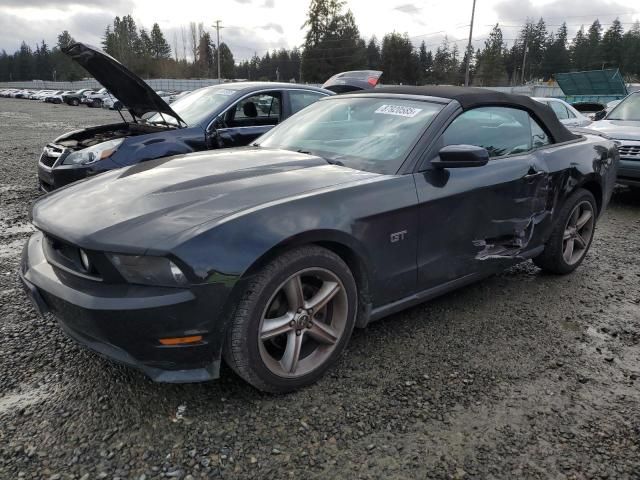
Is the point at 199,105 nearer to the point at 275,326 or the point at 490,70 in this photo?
the point at 275,326

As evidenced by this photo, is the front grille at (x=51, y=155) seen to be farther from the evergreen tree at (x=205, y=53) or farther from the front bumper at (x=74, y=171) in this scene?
the evergreen tree at (x=205, y=53)

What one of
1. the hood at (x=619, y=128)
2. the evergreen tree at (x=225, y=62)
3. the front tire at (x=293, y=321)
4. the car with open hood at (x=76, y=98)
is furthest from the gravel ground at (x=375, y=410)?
the evergreen tree at (x=225, y=62)

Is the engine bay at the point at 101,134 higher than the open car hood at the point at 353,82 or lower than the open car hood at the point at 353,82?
lower

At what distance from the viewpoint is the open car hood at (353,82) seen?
26.7 feet

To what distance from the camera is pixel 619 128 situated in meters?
7.22

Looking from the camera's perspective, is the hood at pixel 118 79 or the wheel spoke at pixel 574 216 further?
the hood at pixel 118 79

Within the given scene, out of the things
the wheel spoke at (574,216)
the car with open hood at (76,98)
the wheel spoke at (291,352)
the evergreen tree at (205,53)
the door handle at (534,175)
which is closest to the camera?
the wheel spoke at (291,352)

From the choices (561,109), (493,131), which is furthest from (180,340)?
(561,109)

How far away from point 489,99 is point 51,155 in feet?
14.7

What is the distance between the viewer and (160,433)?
2.15m

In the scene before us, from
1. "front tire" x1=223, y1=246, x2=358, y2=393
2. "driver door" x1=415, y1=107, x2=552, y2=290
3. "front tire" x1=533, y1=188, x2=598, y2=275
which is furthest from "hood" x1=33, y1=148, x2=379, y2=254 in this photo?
"front tire" x1=533, y1=188, x2=598, y2=275

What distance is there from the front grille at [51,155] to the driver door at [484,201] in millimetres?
4197

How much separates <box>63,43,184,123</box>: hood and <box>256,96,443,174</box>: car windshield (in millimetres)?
2102

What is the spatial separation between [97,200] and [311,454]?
158 centimetres
